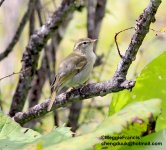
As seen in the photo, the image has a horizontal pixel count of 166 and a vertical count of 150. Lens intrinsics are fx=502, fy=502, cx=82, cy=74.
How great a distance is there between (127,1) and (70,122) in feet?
15.6

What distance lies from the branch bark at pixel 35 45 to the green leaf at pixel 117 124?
2.15m

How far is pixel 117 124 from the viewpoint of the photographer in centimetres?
81

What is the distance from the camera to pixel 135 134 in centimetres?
95

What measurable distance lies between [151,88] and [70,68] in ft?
7.07

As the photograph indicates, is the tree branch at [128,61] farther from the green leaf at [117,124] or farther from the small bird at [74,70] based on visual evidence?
the small bird at [74,70]

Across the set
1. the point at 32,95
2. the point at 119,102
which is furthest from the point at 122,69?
the point at 32,95

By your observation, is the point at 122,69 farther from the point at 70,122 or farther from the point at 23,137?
the point at 70,122

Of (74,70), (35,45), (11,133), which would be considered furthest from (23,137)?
(74,70)

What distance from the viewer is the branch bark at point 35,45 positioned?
2.97 meters

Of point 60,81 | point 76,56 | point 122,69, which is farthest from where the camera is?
point 76,56

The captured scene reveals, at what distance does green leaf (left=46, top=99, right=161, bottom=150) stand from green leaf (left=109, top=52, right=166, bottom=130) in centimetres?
28

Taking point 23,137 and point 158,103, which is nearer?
point 158,103

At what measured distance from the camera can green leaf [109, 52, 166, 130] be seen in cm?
114

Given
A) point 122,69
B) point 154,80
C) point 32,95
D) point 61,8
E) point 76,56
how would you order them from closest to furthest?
point 154,80, point 122,69, point 61,8, point 76,56, point 32,95
